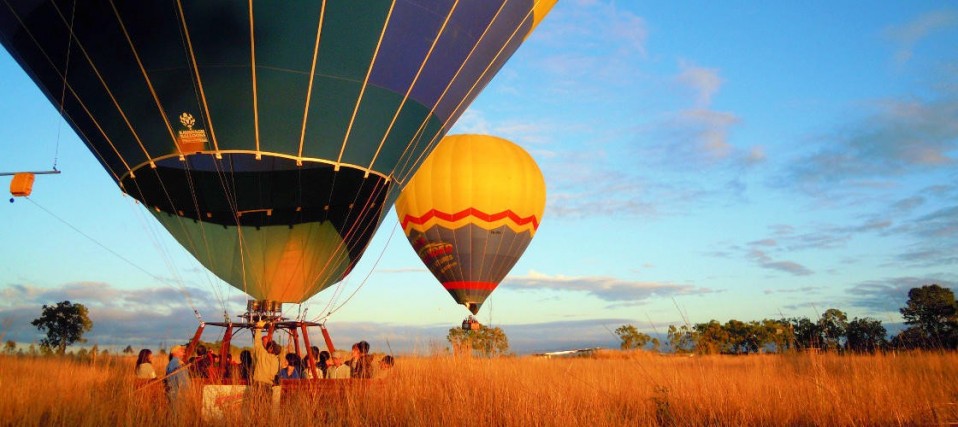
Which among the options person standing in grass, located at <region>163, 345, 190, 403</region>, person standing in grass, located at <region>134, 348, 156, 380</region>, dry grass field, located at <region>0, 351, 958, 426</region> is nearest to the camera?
dry grass field, located at <region>0, 351, 958, 426</region>


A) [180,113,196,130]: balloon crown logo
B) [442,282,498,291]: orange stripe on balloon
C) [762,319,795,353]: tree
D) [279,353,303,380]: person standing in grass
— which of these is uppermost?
[180,113,196,130]: balloon crown logo

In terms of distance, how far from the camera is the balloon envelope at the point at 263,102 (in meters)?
7.79

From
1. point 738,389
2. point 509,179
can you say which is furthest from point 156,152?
point 509,179

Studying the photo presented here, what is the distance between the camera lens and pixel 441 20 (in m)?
8.95

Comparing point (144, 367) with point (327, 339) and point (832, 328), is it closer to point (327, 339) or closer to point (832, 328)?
point (327, 339)

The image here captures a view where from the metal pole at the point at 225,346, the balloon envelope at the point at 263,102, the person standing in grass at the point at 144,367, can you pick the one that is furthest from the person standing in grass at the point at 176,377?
the balloon envelope at the point at 263,102

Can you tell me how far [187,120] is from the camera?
26.7 ft

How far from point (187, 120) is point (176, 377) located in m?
3.56

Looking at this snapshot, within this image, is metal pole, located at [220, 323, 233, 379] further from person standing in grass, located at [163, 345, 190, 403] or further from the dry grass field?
the dry grass field

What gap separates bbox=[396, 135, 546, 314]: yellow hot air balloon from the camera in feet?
75.5

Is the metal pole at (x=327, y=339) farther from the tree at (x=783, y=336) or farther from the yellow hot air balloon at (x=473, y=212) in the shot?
the yellow hot air balloon at (x=473, y=212)

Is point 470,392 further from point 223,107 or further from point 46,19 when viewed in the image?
point 46,19

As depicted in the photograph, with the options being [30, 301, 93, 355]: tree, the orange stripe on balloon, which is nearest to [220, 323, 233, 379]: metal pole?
the orange stripe on balloon

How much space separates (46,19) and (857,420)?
10626 millimetres
